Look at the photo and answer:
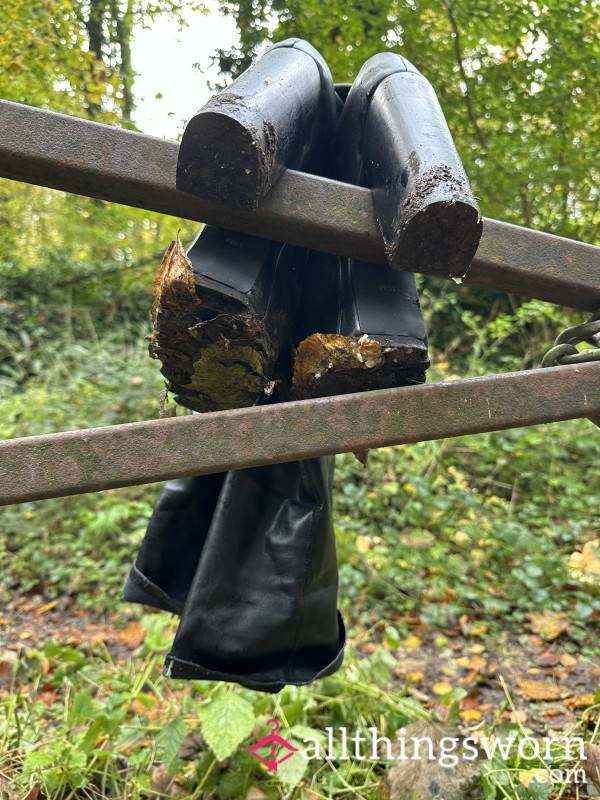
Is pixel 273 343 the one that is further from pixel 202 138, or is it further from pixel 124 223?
pixel 124 223

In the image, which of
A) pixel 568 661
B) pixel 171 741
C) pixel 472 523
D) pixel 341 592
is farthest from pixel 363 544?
pixel 171 741

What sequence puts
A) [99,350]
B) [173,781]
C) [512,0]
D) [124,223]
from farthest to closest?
1. [99,350]
2. [124,223]
3. [512,0]
4. [173,781]

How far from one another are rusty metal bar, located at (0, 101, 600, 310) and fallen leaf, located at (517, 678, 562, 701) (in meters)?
1.77

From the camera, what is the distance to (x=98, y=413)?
3.96m

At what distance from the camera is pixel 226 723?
1593 millimetres

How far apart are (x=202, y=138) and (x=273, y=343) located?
0.35m

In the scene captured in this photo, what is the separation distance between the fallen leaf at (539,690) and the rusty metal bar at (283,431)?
165 cm

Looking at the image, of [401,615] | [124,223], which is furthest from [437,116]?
[124,223]

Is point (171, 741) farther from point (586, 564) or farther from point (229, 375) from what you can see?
point (586, 564)

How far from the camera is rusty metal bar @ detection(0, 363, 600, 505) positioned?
2.97 feet

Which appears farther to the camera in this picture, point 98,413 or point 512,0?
point 98,413

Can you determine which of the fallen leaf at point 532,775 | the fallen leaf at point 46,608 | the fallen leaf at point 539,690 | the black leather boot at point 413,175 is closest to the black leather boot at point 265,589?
the black leather boot at point 413,175

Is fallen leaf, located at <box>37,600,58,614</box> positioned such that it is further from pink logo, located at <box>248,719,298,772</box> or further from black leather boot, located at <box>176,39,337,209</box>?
black leather boot, located at <box>176,39,337,209</box>

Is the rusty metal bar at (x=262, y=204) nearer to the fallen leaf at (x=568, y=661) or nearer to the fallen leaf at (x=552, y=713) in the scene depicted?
the fallen leaf at (x=552, y=713)
